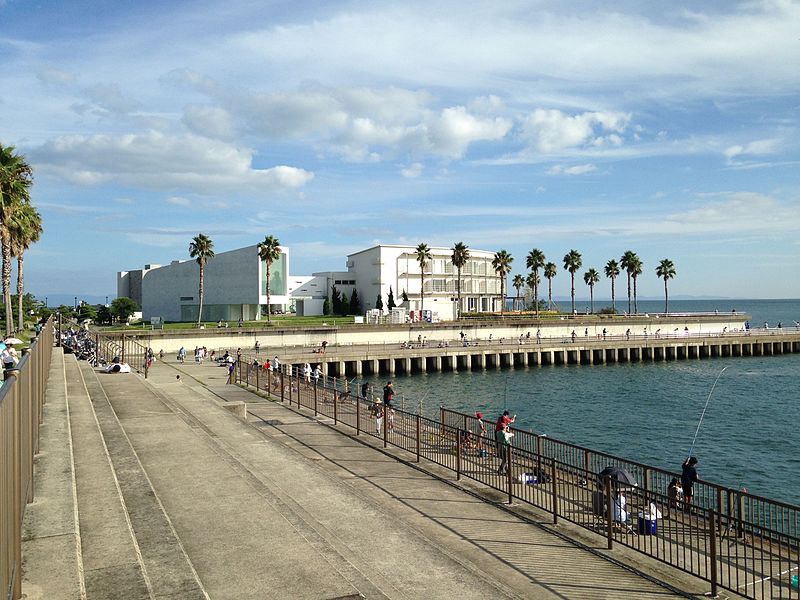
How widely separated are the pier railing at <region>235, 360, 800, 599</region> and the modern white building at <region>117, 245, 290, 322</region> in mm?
62484

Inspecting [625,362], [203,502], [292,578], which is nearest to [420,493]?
[203,502]

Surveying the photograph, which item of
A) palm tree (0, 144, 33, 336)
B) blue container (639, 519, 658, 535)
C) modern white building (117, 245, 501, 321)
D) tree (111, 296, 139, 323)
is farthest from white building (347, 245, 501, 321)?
blue container (639, 519, 658, 535)

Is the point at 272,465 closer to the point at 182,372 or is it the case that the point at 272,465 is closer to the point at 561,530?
the point at 561,530

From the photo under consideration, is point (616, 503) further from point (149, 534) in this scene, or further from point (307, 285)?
point (307, 285)

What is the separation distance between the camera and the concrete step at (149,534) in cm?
772

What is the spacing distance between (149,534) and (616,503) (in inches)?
317

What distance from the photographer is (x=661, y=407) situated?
4547 centimetres

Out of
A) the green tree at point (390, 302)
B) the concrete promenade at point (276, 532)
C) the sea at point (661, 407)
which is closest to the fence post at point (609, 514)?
the concrete promenade at point (276, 532)

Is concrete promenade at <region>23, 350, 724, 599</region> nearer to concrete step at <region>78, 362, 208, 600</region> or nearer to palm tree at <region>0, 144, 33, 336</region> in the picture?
concrete step at <region>78, 362, 208, 600</region>

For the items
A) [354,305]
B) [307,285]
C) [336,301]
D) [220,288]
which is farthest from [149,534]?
[307,285]

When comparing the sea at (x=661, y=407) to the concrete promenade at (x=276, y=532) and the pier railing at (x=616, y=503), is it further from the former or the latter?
the concrete promenade at (x=276, y=532)

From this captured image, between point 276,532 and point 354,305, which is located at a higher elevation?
point 354,305

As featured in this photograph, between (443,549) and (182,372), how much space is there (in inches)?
1390

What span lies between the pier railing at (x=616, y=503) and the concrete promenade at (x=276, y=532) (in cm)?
54
